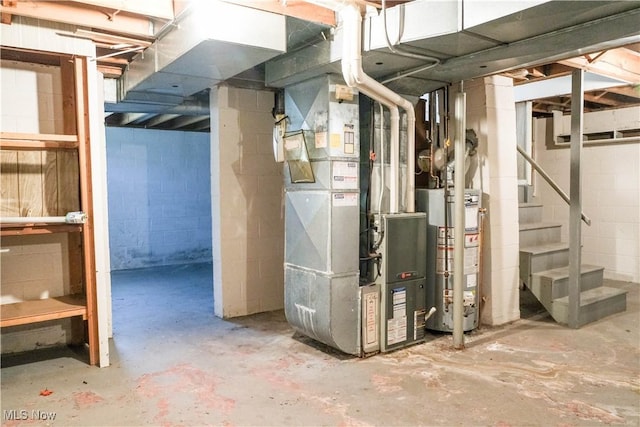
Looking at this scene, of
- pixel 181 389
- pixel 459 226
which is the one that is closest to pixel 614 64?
pixel 459 226

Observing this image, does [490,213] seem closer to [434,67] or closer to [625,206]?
[434,67]

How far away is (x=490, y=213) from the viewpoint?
3.91 m

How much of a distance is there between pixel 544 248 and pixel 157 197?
5272mm

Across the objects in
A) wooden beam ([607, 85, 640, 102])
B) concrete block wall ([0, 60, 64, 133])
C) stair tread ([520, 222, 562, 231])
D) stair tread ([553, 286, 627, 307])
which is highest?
wooden beam ([607, 85, 640, 102])

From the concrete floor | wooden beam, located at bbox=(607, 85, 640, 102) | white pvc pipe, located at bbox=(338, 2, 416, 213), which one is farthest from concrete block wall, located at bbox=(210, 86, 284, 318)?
wooden beam, located at bbox=(607, 85, 640, 102)

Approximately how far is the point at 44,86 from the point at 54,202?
2.75 feet

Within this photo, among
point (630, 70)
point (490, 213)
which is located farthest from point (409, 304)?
point (630, 70)

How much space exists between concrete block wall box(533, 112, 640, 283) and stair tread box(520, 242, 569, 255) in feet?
5.23

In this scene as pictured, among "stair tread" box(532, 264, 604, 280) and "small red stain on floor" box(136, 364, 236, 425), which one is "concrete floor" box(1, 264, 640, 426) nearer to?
"small red stain on floor" box(136, 364, 236, 425)

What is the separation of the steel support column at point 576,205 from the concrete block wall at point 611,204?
2354 millimetres

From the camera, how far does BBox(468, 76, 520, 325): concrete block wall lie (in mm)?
3912

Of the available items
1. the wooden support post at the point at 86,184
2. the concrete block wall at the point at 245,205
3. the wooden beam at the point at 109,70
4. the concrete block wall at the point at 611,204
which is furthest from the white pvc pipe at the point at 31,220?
the concrete block wall at the point at 611,204

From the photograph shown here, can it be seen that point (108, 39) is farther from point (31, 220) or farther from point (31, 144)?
point (31, 220)

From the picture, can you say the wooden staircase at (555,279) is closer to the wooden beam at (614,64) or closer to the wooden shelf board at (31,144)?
the wooden beam at (614,64)
